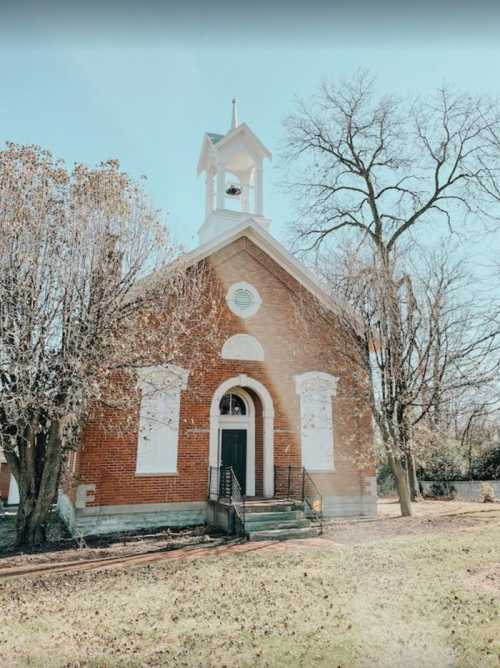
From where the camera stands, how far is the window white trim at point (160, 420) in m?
12.4

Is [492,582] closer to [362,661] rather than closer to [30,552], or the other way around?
[362,661]

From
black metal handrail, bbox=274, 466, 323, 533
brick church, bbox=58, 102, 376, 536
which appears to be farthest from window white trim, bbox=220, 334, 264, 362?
black metal handrail, bbox=274, 466, 323, 533

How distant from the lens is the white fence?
2167 cm

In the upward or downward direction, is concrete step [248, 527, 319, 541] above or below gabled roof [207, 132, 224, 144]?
below

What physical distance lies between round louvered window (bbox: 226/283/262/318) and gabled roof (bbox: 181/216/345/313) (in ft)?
4.44

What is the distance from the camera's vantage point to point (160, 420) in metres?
12.8

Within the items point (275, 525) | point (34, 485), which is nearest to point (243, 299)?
point (275, 525)

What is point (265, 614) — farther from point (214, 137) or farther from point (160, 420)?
point (214, 137)

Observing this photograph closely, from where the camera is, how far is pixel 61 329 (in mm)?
10234

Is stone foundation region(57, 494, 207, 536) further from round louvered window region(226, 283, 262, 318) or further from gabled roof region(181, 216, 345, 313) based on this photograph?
gabled roof region(181, 216, 345, 313)

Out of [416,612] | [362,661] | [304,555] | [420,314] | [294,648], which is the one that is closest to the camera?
[362,661]

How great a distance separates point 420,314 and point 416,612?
10.1 metres

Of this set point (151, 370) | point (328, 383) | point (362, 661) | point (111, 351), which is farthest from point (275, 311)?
point (362, 661)

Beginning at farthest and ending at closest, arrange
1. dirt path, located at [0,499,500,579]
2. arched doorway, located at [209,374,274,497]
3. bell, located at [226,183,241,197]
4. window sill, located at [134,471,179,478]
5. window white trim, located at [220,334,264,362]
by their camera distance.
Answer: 1. bell, located at [226,183,241,197]
2. window white trim, located at [220,334,264,362]
3. arched doorway, located at [209,374,274,497]
4. window sill, located at [134,471,179,478]
5. dirt path, located at [0,499,500,579]
